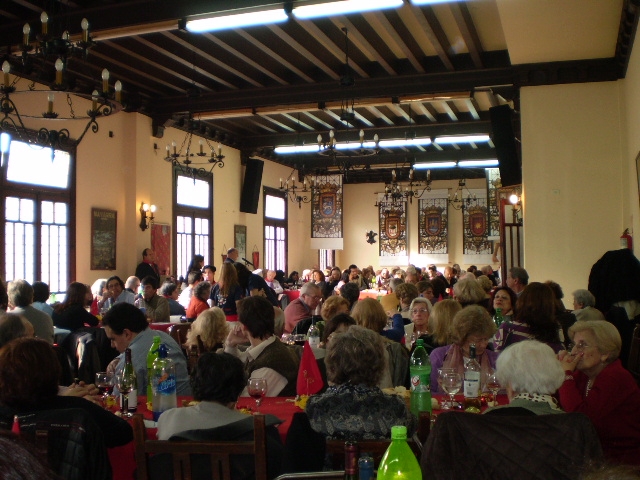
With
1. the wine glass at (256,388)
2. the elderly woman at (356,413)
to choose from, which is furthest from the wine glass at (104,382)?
→ the elderly woman at (356,413)

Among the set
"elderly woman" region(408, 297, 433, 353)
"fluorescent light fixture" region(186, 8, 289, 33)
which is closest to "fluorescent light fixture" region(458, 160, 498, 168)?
"fluorescent light fixture" region(186, 8, 289, 33)

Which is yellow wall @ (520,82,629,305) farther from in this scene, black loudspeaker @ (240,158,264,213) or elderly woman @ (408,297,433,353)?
black loudspeaker @ (240,158,264,213)

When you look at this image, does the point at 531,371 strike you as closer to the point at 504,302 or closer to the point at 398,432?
the point at 398,432

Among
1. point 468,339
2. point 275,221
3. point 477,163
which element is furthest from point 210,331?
point 477,163

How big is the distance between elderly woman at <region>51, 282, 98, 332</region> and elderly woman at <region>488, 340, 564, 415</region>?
17.9 ft

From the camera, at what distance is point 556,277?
10250 mm

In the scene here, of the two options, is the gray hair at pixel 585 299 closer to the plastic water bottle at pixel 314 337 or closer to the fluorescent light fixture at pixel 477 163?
the plastic water bottle at pixel 314 337

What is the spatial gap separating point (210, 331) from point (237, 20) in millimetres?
4261

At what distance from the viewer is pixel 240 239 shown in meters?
18.7

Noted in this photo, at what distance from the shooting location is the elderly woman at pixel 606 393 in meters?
3.19

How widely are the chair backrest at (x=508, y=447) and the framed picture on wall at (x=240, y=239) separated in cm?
1639

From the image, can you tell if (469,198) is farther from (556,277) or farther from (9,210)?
(9,210)

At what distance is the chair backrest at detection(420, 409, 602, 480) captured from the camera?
211cm

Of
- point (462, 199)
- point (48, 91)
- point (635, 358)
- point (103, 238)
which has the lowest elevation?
point (635, 358)
